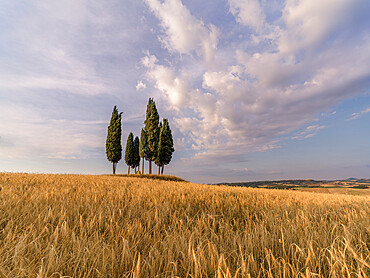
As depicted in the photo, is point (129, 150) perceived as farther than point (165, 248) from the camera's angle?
Yes

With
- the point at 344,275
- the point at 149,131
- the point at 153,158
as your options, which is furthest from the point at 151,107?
the point at 344,275

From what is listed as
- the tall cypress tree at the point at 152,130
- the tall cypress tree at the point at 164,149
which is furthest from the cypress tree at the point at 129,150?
the tall cypress tree at the point at 164,149

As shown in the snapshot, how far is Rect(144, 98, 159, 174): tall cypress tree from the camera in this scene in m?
36.2

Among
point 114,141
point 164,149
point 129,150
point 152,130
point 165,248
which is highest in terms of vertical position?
point 152,130

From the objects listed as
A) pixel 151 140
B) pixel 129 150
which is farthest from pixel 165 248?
pixel 129 150

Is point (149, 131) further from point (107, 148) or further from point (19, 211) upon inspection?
point (19, 211)

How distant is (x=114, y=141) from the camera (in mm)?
35906

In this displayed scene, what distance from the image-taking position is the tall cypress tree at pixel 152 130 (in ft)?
119

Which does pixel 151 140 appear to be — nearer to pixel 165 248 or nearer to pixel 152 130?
pixel 152 130

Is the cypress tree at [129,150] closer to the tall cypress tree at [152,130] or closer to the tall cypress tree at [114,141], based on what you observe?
the tall cypress tree at [114,141]

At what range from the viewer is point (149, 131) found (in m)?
36.8

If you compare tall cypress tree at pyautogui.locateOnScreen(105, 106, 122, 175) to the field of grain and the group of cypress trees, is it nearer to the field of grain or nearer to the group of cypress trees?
the group of cypress trees

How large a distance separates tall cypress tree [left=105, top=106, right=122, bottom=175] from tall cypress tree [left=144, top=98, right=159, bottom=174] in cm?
543

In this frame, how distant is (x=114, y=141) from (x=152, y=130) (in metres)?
7.58
